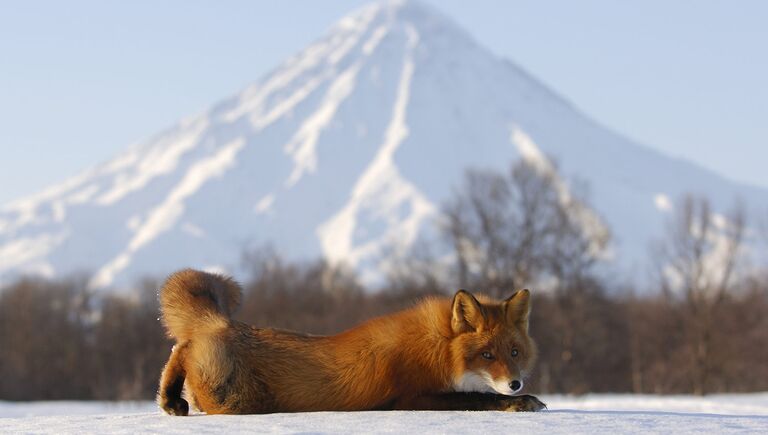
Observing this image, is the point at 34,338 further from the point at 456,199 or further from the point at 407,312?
the point at 407,312

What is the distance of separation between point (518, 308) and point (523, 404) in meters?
0.81

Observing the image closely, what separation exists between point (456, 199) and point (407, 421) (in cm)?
5296

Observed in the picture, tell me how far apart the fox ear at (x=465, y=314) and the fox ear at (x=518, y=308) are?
10.1 inches

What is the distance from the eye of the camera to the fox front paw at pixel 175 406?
9.45 metres

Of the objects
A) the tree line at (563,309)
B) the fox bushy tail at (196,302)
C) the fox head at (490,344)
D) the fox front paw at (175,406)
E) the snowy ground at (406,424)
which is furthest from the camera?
the tree line at (563,309)

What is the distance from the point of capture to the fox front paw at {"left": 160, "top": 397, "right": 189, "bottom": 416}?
9.45m

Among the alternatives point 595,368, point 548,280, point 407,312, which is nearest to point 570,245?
point 548,280

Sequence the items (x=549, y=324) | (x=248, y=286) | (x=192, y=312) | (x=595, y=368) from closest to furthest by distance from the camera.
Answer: (x=192, y=312)
(x=549, y=324)
(x=595, y=368)
(x=248, y=286)

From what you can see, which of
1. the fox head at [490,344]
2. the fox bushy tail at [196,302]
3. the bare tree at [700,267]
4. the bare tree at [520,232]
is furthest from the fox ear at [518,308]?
the bare tree at [700,267]

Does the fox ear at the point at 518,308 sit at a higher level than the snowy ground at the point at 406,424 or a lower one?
higher

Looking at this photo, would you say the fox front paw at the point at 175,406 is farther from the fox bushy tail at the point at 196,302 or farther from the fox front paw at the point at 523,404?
the fox front paw at the point at 523,404

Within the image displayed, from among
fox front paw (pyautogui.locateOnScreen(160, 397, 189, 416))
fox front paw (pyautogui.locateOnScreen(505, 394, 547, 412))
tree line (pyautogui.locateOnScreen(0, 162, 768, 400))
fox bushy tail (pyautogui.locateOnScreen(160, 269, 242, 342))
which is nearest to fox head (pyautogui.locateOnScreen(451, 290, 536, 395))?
fox front paw (pyautogui.locateOnScreen(505, 394, 547, 412))

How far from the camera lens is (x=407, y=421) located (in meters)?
8.34

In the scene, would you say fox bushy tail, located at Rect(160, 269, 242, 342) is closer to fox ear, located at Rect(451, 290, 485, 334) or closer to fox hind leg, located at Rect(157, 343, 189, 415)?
fox hind leg, located at Rect(157, 343, 189, 415)
